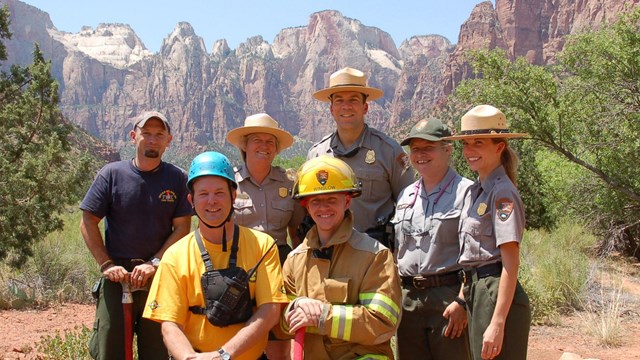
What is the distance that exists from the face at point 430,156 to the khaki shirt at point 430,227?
9 centimetres

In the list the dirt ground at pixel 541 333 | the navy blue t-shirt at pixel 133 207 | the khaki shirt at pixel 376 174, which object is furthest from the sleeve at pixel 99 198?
the dirt ground at pixel 541 333

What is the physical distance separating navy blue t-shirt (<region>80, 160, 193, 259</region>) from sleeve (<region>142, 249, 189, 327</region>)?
122 centimetres

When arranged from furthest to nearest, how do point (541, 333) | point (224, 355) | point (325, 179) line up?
point (541, 333) < point (325, 179) < point (224, 355)

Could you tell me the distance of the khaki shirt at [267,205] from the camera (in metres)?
4.66

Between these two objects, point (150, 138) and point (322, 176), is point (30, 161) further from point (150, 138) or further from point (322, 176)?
point (322, 176)

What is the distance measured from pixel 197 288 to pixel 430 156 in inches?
70.2

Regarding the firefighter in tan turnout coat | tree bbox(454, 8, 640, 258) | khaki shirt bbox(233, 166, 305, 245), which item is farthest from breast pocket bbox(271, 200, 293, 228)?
tree bbox(454, 8, 640, 258)

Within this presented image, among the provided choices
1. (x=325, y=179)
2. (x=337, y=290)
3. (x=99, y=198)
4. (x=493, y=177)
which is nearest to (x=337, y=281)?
A: (x=337, y=290)

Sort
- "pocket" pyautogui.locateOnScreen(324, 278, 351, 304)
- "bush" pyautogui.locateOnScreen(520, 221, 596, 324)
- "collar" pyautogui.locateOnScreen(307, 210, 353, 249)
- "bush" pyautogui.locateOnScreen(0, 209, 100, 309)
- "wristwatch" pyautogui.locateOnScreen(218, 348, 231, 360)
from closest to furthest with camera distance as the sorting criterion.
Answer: "wristwatch" pyautogui.locateOnScreen(218, 348, 231, 360)
"pocket" pyautogui.locateOnScreen(324, 278, 351, 304)
"collar" pyautogui.locateOnScreen(307, 210, 353, 249)
"bush" pyautogui.locateOnScreen(520, 221, 596, 324)
"bush" pyautogui.locateOnScreen(0, 209, 100, 309)

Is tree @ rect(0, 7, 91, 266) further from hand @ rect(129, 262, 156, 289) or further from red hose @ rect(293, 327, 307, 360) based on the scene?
red hose @ rect(293, 327, 307, 360)

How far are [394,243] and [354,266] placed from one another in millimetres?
1182

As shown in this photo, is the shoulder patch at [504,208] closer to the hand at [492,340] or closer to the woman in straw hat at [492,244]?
the woman in straw hat at [492,244]

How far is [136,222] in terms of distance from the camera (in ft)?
14.5

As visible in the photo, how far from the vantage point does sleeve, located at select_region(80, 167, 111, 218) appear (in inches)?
173
